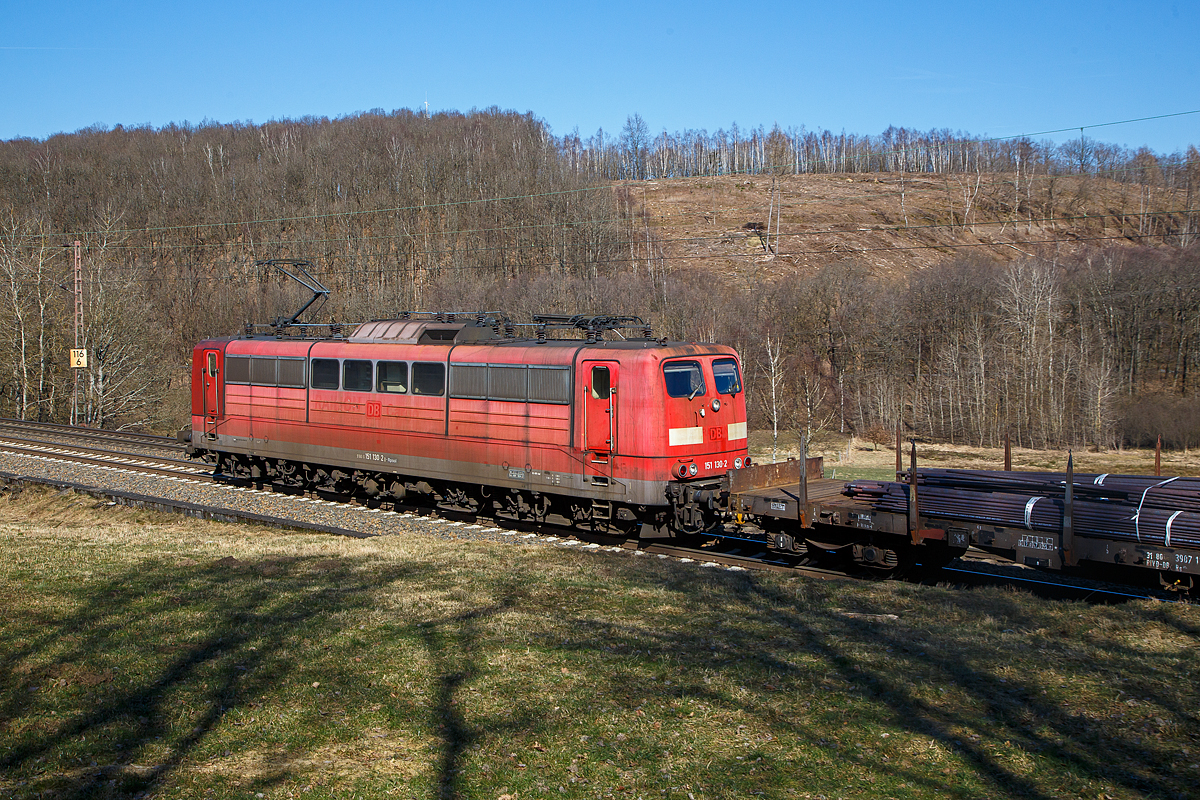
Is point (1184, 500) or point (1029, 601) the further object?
point (1029, 601)

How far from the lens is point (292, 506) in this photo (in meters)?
20.7

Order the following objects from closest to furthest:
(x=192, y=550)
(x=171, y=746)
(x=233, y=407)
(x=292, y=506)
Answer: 1. (x=171, y=746)
2. (x=192, y=550)
3. (x=292, y=506)
4. (x=233, y=407)

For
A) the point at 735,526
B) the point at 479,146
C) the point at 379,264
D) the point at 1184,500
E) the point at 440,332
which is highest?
the point at 479,146

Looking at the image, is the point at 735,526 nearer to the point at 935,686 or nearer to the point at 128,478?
the point at 935,686

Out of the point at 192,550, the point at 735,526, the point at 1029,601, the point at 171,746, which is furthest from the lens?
the point at 735,526

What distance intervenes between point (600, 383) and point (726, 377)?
253 centimetres

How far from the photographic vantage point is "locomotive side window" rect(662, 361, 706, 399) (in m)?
15.4

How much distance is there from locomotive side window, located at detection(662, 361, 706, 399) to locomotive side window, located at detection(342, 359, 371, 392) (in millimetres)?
7644

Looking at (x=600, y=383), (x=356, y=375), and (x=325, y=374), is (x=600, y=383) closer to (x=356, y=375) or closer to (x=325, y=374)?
(x=356, y=375)

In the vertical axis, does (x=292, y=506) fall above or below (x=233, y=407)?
below

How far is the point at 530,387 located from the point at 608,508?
108 inches

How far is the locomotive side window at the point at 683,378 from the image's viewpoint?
604 inches

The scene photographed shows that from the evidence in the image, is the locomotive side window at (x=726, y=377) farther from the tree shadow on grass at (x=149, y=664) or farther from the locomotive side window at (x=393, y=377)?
the locomotive side window at (x=393, y=377)

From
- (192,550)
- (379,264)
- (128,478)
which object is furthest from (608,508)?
(379,264)
